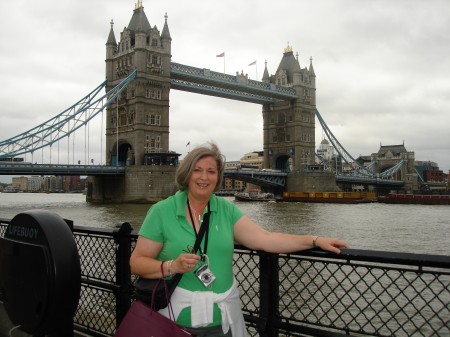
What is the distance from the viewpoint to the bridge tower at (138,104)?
4128 centimetres

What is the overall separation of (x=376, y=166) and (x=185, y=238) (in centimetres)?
9065

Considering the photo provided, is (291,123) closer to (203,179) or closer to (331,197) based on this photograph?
(331,197)

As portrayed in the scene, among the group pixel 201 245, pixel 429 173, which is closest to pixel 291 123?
pixel 429 173

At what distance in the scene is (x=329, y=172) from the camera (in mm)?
54531

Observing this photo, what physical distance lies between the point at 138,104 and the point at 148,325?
41.7 meters

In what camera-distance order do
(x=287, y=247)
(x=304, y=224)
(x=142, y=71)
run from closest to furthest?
(x=287, y=247) → (x=304, y=224) → (x=142, y=71)

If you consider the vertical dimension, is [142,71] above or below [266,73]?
below

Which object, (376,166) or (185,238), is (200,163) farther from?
(376,166)

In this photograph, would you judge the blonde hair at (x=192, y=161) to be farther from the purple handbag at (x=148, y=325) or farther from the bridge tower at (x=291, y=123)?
the bridge tower at (x=291, y=123)

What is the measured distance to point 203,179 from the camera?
7.29ft

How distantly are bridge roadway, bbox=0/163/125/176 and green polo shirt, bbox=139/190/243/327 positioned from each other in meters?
34.3

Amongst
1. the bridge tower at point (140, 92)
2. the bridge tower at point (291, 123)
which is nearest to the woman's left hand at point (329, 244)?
the bridge tower at point (140, 92)

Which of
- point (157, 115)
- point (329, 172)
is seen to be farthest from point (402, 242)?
point (329, 172)

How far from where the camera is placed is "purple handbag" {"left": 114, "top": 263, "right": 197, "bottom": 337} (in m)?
1.83
